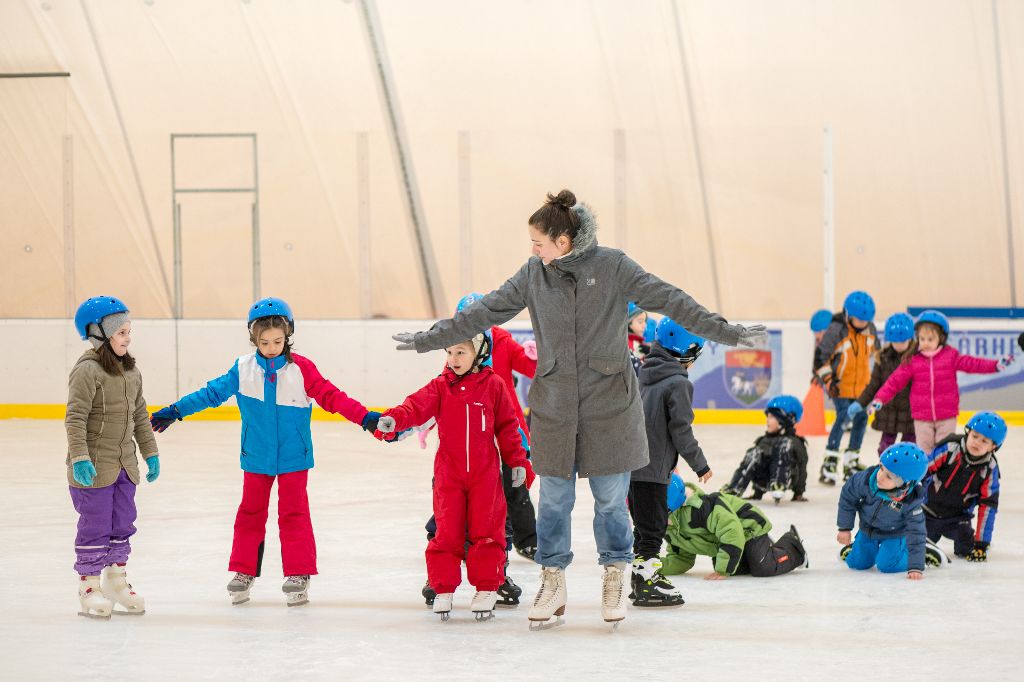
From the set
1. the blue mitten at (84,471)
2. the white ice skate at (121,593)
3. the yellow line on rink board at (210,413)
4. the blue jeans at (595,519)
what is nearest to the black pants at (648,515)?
the blue jeans at (595,519)

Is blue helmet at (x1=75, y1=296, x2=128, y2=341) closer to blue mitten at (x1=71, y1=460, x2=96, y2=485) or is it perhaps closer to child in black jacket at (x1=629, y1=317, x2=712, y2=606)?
blue mitten at (x1=71, y1=460, x2=96, y2=485)

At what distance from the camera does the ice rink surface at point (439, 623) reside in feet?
12.0

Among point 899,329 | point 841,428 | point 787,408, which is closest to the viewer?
point 899,329

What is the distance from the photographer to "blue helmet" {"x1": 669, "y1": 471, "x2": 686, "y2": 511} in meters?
4.83

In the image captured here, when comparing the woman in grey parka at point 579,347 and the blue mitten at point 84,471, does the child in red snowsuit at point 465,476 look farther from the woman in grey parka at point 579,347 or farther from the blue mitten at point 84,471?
the blue mitten at point 84,471

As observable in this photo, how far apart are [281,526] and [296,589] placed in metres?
0.22

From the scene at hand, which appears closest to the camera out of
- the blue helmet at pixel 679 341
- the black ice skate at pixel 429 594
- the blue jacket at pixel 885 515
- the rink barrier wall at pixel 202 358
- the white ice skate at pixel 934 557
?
the black ice skate at pixel 429 594

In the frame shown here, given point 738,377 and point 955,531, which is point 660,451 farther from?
point 738,377

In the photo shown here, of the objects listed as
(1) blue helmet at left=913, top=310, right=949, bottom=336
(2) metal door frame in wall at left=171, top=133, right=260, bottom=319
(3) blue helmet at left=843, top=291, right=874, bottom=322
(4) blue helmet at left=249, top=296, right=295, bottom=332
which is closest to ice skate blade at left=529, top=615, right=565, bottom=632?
(4) blue helmet at left=249, top=296, right=295, bottom=332

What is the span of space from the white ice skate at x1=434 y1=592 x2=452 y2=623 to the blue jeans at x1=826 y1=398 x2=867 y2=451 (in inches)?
158

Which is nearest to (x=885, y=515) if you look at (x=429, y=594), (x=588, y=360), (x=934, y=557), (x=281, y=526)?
(x=934, y=557)

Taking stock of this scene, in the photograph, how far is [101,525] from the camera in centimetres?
429

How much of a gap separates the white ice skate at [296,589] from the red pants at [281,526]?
2cm

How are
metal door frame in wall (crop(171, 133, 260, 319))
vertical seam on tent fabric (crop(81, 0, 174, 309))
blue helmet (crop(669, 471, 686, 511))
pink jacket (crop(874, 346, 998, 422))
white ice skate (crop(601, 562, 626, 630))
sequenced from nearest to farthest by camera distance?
white ice skate (crop(601, 562, 626, 630))
blue helmet (crop(669, 471, 686, 511))
pink jacket (crop(874, 346, 998, 422))
metal door frame in wall (crop(171, 133, 260, 319))
vertical seam on tent fabric (crop(81, 0, 174, 309))
